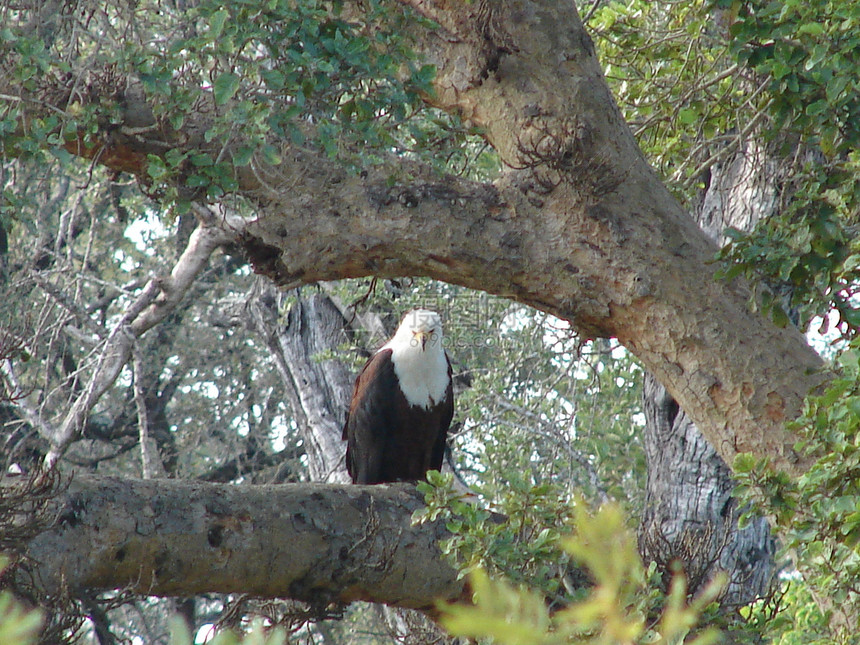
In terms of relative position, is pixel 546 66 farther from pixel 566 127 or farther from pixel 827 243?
pixel 827 243

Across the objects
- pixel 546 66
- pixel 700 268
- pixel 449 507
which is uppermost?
pixel 546 66

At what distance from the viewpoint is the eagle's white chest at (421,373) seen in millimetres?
4859

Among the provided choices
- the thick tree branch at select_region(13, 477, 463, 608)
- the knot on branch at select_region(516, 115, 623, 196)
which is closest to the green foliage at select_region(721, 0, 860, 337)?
the knot on branch at select_region(516, 115, 623, 196)

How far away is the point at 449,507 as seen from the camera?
2781 mm

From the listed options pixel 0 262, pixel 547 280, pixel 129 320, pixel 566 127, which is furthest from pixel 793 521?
pixel 0 262

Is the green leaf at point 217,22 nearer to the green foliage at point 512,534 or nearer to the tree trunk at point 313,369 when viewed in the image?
the green foliage at point 512,534

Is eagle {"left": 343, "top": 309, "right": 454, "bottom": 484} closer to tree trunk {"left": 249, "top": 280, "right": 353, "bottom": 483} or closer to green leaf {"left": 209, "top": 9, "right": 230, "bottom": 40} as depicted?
tree trunk {"left": 249, "top": 280, "right": 353, "bottom": 483}

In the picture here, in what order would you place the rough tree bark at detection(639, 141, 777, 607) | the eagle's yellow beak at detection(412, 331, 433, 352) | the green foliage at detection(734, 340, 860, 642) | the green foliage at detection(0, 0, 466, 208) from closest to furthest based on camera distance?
the green foliage at detection(734, 340, 860, 642) < the green foliage at detection(0, 0, 466, 208) < the rough tree bark at detection(639, 141, 777, 607) < the eagle's yellow beak at detection(412, 331, 433, 352)

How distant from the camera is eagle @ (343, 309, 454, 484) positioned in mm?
4859

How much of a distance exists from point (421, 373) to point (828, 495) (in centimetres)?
287

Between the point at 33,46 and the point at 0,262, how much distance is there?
4250 mm

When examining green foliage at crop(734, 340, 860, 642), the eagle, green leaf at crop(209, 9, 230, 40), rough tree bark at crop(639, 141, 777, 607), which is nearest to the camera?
green foliage at crop(734, 340, 860, 642)

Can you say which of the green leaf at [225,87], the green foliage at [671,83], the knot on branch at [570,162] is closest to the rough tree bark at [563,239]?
the knot on branch at [570,162]

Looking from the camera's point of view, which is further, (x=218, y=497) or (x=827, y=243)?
(x=218, y=497)
